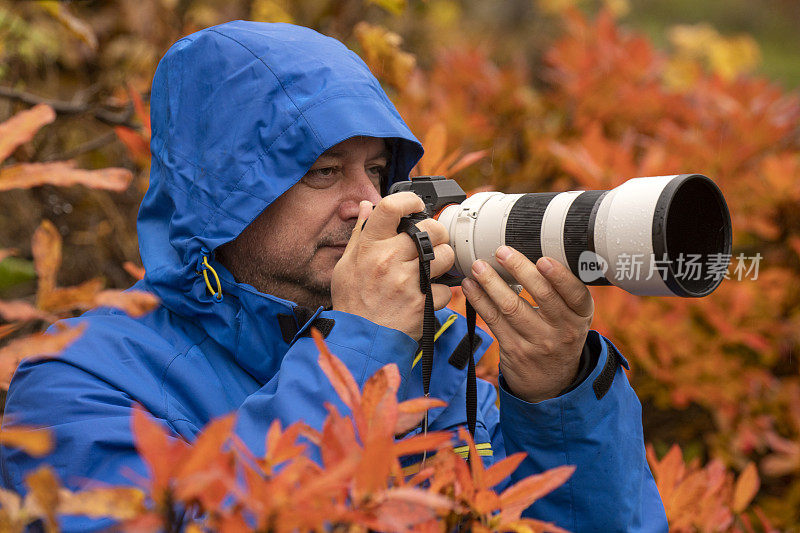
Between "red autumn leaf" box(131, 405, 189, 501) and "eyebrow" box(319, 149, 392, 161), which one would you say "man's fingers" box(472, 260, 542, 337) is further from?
"red autumn leaf" box(131, 405, 189, 501)

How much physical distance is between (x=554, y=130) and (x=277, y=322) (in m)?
1.85

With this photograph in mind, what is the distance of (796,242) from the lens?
7.98 ft

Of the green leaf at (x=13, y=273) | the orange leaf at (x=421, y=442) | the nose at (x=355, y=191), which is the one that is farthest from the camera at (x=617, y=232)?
the green leaf at (x=13, y=273)

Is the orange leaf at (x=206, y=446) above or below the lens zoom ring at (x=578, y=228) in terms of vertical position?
above

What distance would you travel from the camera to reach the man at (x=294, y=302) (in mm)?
1205

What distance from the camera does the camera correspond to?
42.2 inches

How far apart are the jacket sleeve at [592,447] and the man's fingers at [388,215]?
41cm

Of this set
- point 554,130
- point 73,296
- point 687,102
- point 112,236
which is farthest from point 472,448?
point 687,102

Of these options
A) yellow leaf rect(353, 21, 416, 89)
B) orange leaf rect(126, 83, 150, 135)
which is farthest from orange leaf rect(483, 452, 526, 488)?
yellow leaf rect(353, 21, 416, 89)

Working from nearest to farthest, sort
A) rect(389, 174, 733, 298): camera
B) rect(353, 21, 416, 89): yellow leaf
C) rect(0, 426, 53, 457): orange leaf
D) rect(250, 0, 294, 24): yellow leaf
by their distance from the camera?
rect(0, 426, 53, 457): orange leaf, rect(389, 174, 733, 298): camera, rect(353, 21, 416, 89): yellow leaf, rect(250, 0, 294, 24): yellow leaf

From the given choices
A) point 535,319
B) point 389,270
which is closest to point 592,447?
point 535,319

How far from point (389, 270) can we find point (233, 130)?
1.56ft

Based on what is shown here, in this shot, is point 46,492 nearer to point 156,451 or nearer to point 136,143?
point 156,451

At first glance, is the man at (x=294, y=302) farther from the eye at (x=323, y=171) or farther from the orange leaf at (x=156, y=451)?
the orange leaf at (x=156, y=451)
